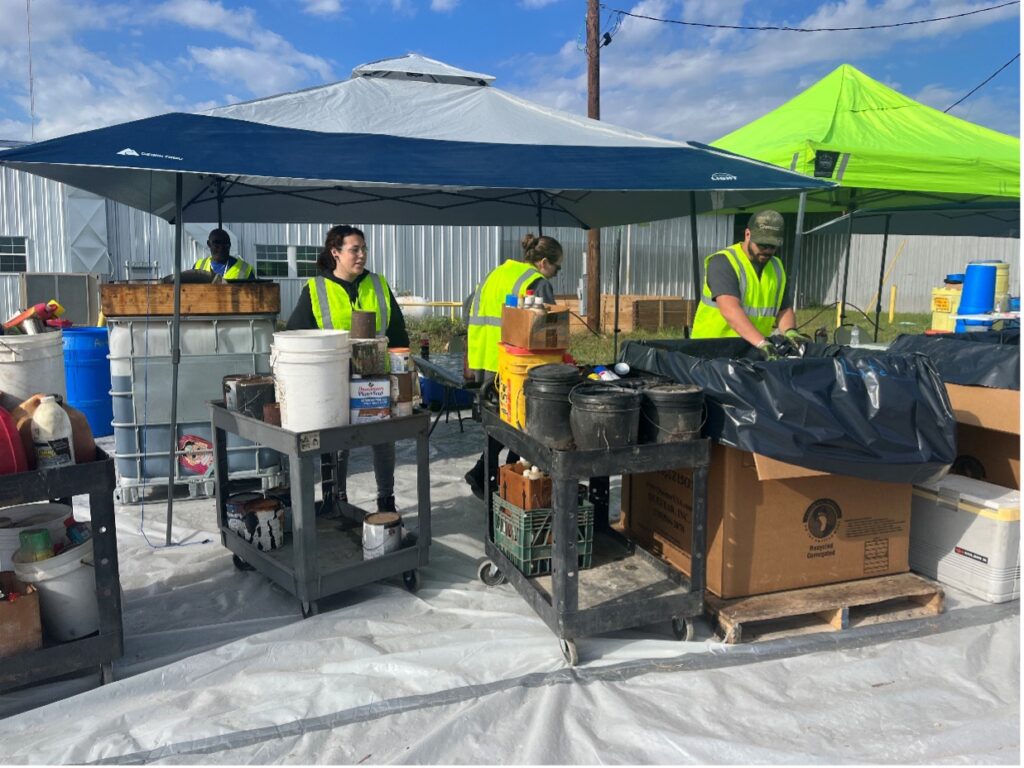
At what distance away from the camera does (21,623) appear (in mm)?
2650

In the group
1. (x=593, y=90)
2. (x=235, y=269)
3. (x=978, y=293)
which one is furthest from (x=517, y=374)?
(x=593, y=90)

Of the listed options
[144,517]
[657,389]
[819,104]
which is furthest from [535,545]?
[819,104]

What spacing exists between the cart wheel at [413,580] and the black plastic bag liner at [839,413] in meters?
1.56

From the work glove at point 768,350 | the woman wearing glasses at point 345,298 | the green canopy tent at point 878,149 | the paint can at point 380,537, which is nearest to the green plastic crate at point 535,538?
the paint can at point 380,537

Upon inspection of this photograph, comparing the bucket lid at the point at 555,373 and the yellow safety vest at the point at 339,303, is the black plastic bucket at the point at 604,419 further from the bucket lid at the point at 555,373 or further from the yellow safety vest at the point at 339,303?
the yellow safety vest at the point at 339,303

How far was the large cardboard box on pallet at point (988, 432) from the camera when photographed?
12.2ft

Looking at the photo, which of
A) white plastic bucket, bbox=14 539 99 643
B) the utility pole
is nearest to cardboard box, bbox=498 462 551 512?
white plastic bucket, bbox=14 539 99 643

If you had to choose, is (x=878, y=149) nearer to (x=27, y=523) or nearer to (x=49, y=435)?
(x=49, y=435)

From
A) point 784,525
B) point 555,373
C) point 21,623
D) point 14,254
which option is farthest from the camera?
point 14,254

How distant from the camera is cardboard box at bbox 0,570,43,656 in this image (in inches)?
103

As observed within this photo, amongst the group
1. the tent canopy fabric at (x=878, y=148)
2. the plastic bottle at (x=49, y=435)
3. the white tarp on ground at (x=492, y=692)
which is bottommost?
the white tarp on ground at (x=492, y=692)

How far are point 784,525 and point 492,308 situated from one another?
214cm

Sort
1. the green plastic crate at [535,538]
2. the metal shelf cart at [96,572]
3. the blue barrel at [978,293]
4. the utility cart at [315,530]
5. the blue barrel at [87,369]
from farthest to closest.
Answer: the blue barrel at [87,369] < the blue barrel at [978,293] < the green plastic crate at [535,538] < the utility cart at [315,530] < the metal shelf cart at [96,572]

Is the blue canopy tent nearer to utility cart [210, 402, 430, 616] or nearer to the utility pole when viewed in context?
utility cart [210, 402, 430, 616]
